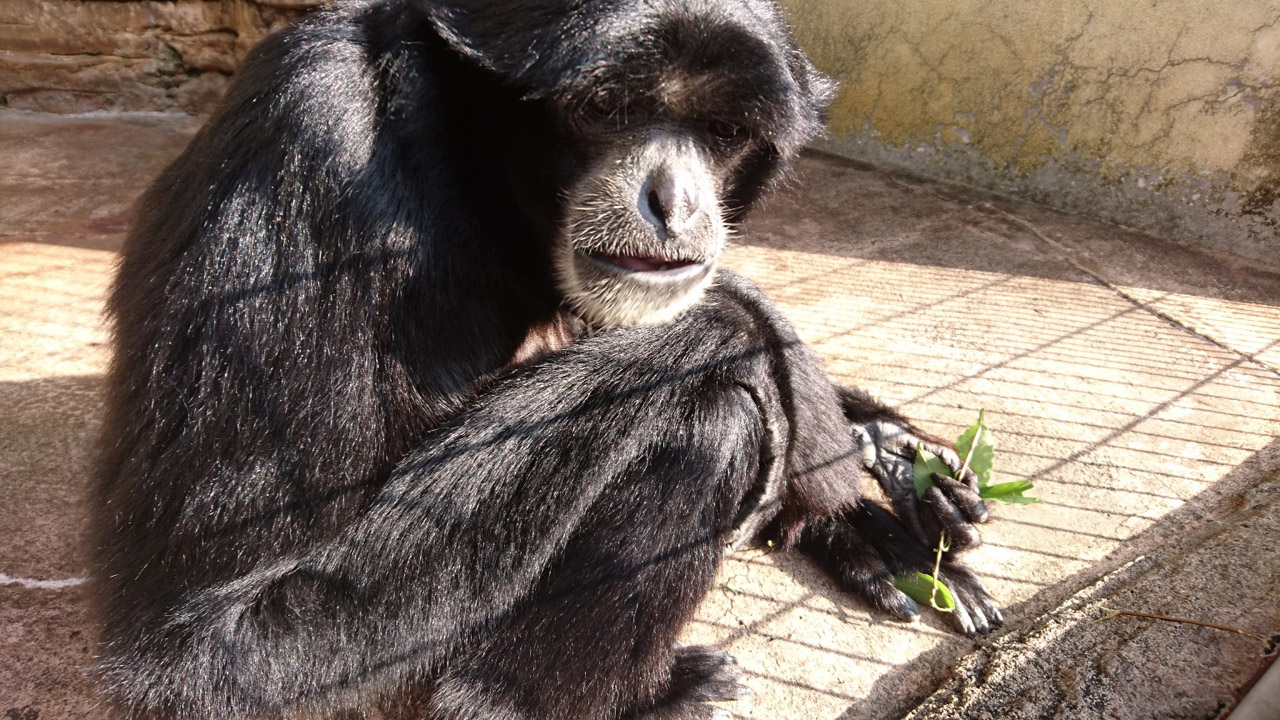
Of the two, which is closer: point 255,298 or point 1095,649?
point 255,298

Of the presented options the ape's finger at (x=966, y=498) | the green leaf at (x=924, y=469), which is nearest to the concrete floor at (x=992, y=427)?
the ape's finger at (x=966, y=498)

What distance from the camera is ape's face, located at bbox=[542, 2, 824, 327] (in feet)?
8.55

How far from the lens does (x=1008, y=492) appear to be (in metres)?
3.57

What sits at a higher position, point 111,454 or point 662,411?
point 662,411

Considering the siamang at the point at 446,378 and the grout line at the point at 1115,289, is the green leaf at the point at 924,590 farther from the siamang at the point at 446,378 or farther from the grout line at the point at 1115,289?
the grout line at the point at 1115,289

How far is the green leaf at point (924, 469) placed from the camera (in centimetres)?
367

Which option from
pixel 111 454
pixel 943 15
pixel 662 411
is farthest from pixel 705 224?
pixel 943 15

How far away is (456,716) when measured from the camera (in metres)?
2.56

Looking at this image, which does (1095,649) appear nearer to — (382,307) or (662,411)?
(662,411)

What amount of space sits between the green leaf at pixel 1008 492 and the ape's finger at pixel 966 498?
5 cm

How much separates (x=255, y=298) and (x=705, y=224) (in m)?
1.40

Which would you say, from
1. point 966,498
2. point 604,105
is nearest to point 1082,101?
point 966,498

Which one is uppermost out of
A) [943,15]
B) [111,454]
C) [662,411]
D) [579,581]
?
[943,15]

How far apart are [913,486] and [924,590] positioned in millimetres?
620
